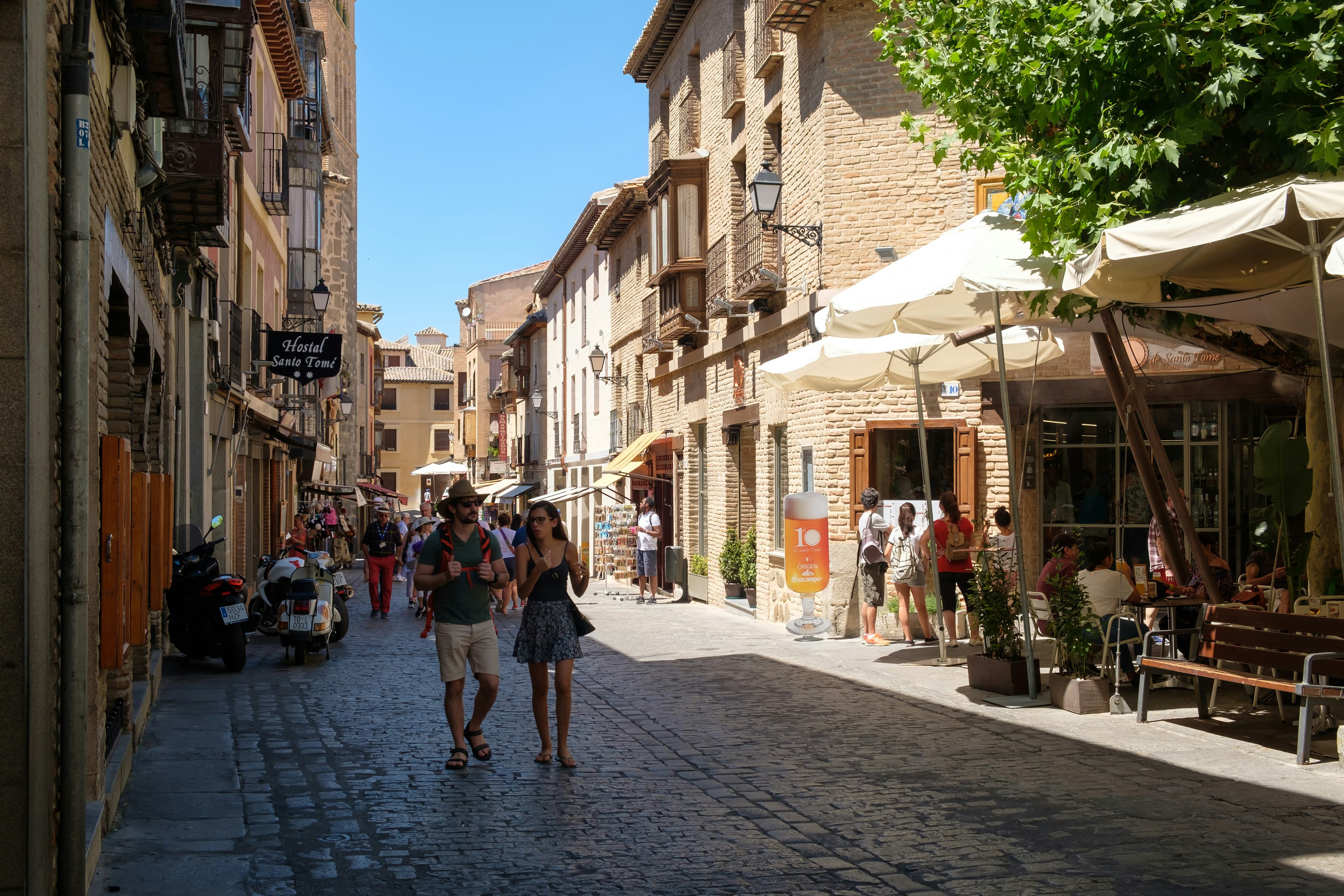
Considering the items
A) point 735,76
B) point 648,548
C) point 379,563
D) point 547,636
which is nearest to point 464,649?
point 547,636

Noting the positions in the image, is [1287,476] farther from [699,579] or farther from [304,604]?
[699,579]

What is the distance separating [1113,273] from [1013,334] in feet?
13.1

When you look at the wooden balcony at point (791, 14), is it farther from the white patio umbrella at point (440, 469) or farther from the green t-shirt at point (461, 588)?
the white patio umbrella at point (440, 469)

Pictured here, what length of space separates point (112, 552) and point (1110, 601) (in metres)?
7.70

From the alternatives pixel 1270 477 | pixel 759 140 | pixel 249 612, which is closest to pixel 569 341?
pixel 759 140

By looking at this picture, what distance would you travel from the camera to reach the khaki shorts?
8672 mm

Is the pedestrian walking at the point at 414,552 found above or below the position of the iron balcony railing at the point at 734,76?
below

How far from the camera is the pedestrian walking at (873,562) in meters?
16.1

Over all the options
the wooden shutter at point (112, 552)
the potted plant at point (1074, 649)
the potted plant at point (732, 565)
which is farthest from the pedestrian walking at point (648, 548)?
the wooden shutter at point (112, 552)

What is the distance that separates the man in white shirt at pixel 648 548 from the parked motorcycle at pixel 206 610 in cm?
1229

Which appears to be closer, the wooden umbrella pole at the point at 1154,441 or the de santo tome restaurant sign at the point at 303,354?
the wooden umbrella pole at the point at 1154,441

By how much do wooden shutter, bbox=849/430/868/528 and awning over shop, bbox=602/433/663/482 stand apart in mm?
12185

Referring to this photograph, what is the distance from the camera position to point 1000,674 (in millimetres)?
11195

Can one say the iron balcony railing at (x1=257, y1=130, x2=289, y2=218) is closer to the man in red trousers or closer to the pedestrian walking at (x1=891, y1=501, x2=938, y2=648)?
the man in red trousers
